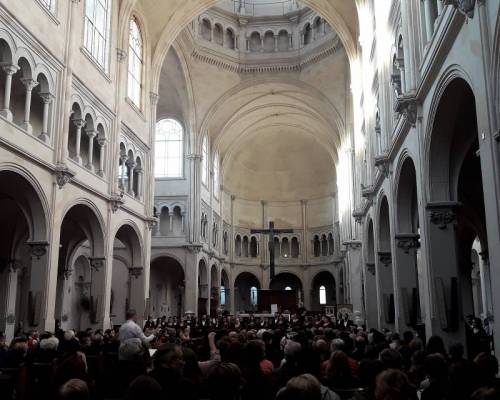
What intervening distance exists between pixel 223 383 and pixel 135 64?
25.4m

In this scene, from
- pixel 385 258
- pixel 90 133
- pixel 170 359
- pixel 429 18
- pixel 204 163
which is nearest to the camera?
pixel 170 359

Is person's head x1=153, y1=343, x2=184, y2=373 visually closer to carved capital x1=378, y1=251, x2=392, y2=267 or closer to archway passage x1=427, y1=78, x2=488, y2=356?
archway passage x1=427, y1=78, x2=488, y2=356

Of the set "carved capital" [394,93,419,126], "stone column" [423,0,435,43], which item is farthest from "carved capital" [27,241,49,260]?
"stone column" [423,0,435,43]

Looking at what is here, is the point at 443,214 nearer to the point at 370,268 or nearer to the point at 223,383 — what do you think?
the point at 223,383

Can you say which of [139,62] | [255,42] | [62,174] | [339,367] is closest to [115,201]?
[62,174]

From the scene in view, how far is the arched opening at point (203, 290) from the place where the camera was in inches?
1533

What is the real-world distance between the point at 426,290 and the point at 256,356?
8.09 m

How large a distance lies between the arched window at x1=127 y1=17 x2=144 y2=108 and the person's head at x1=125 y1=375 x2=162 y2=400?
23.8m

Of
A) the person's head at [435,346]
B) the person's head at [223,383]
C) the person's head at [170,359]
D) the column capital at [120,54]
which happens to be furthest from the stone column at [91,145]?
the person's head at [223,383]

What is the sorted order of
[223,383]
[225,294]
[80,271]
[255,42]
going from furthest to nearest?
1. [225,294]
2. [255,42]
3. [80,271]
4. [223,383]

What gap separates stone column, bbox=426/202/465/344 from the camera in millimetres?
12016

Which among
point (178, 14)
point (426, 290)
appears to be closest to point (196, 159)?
point (178, 14)

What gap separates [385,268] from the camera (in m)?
20.1

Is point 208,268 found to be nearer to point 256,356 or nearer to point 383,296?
point 383,296
